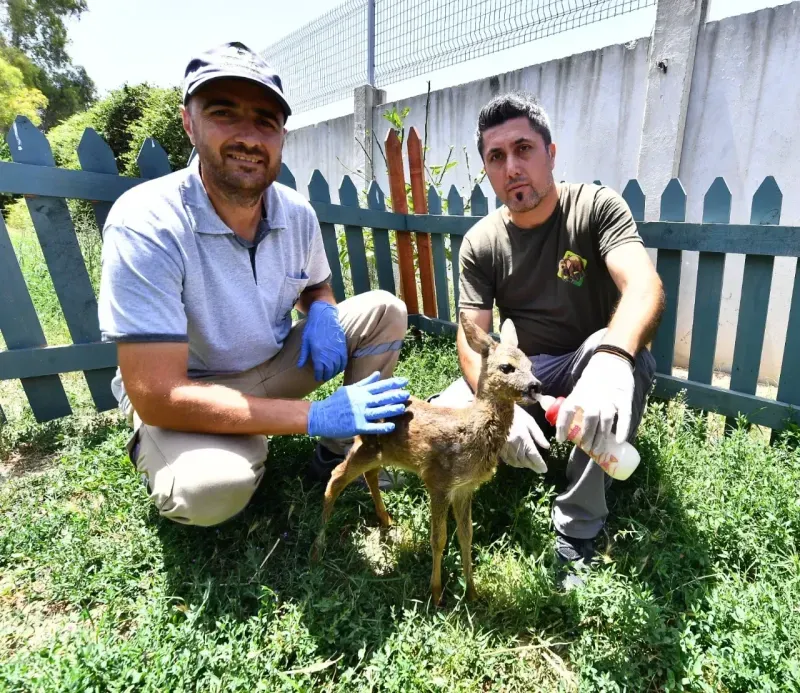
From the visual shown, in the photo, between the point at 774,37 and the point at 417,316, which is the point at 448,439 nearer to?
the point at 417,316

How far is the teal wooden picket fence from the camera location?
329 cm

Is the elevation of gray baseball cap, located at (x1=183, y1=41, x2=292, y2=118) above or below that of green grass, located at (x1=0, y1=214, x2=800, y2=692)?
above

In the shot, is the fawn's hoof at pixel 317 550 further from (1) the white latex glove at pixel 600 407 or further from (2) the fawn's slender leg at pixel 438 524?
(1) the white latex glove at pixel 600 407

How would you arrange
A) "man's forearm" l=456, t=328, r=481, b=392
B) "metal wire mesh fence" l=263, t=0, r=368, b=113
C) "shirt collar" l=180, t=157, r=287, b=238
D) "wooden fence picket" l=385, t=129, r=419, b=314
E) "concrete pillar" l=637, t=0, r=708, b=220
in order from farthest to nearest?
"metal wire mesh fence" l=263, t=0, r=368, b=113, "concrete pillar" l=637, t=0, r=708, b=220, "wooden fence picket" l=385, t=129, r=419, b=314, "man's forearm" l=456, t=328, r=481, b=392, "shirt collar" l=180, t=157, r=287, b=238

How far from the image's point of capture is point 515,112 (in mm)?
2895

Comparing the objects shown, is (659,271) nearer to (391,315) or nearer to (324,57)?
(391,315)

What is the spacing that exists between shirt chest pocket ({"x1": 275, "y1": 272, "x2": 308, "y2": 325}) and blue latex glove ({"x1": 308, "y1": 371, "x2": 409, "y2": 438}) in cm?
88

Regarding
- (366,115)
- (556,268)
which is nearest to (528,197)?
(556,268)

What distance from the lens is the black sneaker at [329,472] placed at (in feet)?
9.92

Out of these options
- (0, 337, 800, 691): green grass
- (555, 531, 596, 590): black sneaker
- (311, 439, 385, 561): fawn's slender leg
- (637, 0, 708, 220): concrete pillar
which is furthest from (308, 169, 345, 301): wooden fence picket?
(637, 0, 708, 220): concrete pillar

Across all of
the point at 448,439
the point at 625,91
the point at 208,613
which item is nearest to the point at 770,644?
the point at 448,439

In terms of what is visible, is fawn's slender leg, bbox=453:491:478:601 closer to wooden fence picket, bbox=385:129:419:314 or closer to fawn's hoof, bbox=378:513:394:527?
fawn's hoof, bbox=378:513:394:527

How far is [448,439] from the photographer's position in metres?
2.16

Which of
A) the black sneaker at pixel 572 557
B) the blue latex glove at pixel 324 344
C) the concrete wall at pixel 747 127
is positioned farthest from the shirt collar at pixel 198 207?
the concrete wall at pixel 747 127
